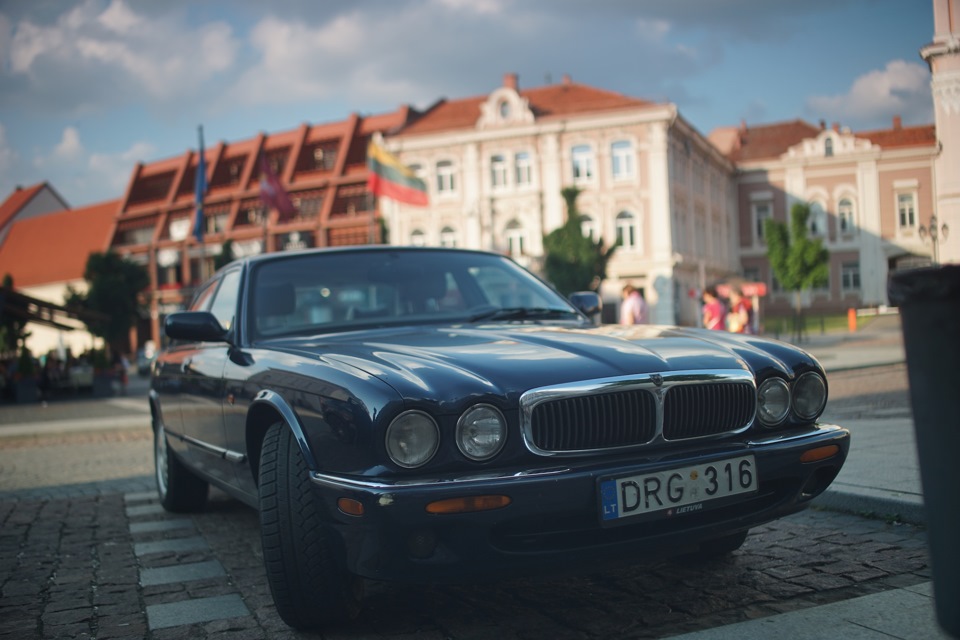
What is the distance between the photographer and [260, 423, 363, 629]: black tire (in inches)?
125

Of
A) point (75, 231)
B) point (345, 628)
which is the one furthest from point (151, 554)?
point (75, 231)

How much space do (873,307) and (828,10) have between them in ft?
28.7

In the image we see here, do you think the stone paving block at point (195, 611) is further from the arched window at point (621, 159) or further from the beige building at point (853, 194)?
the arched window at point (621, 159)

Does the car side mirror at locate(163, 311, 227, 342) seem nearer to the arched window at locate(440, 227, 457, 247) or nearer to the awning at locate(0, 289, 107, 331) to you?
the awning at locate(0, 289, 107, 331)

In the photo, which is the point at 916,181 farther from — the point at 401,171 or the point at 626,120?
the point at 626,120

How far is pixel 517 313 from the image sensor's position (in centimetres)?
465

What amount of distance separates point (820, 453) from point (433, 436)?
1.55m

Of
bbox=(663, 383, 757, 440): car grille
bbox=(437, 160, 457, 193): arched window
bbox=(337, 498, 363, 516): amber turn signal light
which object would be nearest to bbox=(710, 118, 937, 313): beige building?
bbox=(663, 383, 757, 440): car grille

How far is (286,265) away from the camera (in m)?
4.80

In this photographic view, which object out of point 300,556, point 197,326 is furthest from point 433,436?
point 197,326

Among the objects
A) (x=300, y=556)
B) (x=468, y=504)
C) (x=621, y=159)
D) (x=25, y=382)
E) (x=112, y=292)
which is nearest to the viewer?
(x=468, y=504)

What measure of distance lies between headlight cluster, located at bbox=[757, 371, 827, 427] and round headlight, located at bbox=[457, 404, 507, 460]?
1095 mm

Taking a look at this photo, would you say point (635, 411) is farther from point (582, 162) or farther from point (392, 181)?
point (582, 162)

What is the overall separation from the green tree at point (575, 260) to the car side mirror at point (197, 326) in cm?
3238
